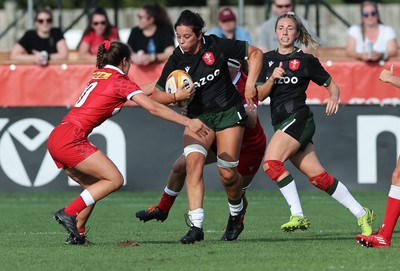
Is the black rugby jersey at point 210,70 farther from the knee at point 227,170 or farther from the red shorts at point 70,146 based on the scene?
the red shorts at point 70,146

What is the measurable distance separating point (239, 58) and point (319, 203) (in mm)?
4609

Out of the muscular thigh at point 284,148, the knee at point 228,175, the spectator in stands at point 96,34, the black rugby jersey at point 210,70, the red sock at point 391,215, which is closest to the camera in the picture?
the red sock at point 391,215

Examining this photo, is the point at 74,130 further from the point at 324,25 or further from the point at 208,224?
the point at 324,25

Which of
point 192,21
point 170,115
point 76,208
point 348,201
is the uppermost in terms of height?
point 192,21

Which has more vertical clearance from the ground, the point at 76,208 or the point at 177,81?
the point at 177,81

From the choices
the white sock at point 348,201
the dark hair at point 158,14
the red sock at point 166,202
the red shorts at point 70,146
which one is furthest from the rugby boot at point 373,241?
the dark hair at point 158,14

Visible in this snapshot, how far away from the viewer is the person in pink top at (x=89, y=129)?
9.27 metres

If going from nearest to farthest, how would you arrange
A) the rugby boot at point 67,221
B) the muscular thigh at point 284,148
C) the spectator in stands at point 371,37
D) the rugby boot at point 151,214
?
the rugby boot at point 67,221 < the muscular thigh at point 284,148 < the rugby boot at point 151,214 < the spectator in stands at point 371,37

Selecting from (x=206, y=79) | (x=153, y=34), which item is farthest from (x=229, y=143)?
(x=153, y=34)

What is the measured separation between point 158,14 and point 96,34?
3.42 ft

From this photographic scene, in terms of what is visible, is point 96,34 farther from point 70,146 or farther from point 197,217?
point 197,217

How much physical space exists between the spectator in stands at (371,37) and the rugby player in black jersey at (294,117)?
6033mm

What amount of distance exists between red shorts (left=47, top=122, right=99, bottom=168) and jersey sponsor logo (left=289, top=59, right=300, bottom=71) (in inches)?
76.6

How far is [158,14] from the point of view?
53.3 feet
